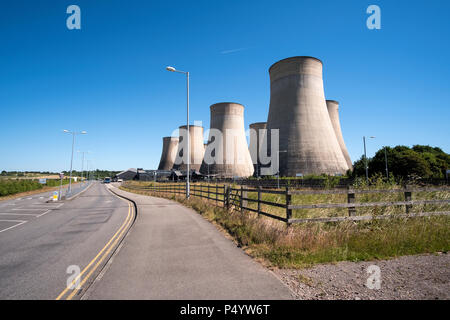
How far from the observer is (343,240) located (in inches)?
218

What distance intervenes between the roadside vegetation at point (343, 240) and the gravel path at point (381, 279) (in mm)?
306

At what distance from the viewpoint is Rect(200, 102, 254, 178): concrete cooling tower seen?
46.2 metres

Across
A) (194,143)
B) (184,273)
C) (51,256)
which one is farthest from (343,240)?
(194,143)

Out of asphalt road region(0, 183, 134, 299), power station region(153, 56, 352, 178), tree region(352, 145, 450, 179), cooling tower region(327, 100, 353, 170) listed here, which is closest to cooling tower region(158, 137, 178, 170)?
power station region(153, 56, 352, 178)

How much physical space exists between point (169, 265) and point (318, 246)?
3234 millimetres

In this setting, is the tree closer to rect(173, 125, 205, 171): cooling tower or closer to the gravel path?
the gravel path

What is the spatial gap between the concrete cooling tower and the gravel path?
41673 mm

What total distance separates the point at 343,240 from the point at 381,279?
70.2 inches

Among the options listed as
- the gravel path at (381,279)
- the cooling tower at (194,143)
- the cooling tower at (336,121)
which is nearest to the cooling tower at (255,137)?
the cooling tower at (194,143)

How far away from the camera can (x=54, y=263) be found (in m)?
4.94

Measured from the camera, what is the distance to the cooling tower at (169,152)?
2751 inches
